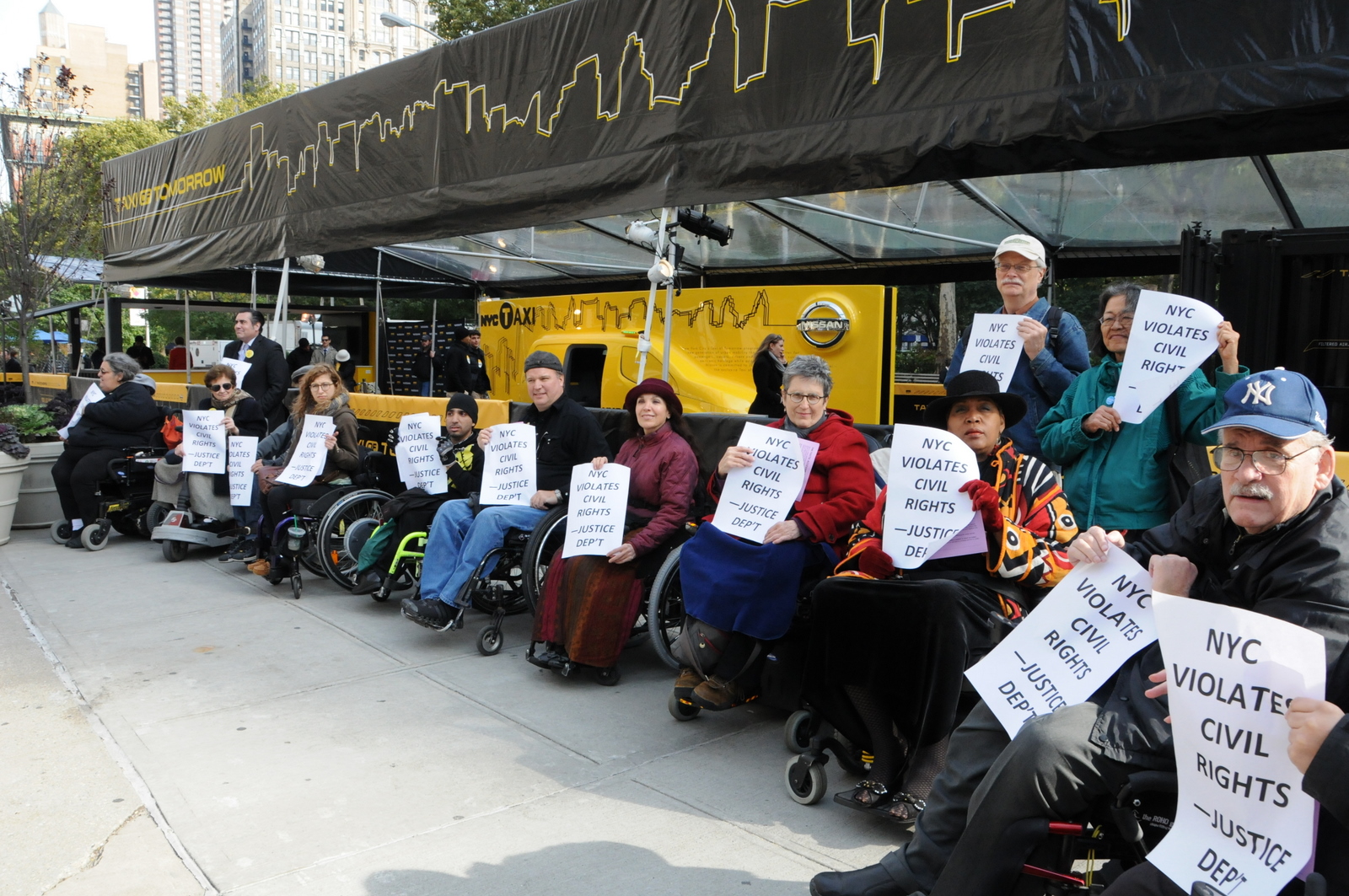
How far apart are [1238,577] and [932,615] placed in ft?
3.69

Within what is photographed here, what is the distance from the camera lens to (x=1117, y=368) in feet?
13.3

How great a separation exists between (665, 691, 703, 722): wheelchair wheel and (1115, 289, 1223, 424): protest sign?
219 centimetres

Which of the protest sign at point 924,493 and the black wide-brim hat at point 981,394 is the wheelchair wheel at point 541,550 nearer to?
the protest sign at point 924,493

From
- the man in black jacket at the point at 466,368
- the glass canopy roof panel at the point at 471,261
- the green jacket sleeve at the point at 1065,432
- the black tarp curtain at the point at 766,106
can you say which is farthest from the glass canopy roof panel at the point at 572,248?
the green jacket sleeve at the point at 1065,432

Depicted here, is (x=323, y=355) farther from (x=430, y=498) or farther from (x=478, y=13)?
(x=478, y=13)

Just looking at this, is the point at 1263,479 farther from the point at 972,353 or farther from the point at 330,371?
the point at 330,371

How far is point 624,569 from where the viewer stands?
201 inches

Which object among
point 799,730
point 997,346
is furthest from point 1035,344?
point 799,730

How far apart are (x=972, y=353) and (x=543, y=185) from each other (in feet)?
A: 11.8

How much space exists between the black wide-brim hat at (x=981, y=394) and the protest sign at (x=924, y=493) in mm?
207

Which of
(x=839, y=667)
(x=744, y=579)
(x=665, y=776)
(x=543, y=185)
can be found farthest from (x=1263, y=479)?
(x=543, y=185)

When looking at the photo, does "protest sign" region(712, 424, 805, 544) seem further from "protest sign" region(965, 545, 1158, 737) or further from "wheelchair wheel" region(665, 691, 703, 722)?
"protest sign" region(965, 545, 1158, 737)

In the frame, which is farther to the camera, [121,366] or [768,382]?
[121,366]

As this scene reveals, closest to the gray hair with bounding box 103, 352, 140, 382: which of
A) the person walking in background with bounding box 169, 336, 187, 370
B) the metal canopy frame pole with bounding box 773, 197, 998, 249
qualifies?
the metal canopy frame pole with bounding box 773, 197, 998, 249
